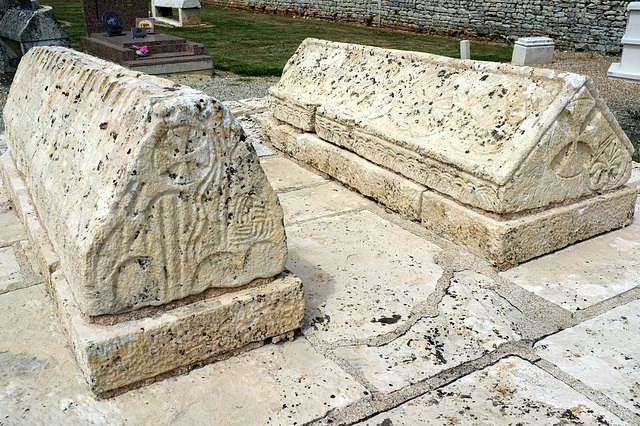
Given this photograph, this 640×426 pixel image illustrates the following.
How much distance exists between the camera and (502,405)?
200cm

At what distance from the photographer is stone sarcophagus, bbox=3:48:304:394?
1.90m

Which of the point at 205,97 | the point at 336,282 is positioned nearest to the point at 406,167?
the point at 336,282

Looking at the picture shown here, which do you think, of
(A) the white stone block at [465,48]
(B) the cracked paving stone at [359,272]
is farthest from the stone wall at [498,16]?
(B) the cracked paving stone at [359,272]

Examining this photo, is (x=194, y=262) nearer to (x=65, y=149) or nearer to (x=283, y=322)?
(x=283, y=322)

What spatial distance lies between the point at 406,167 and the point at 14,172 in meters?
2.41

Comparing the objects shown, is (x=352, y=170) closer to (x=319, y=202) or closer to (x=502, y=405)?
(x=319, y=202)

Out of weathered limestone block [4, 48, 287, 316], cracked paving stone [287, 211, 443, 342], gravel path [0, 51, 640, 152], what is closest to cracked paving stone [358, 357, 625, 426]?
cracked paving stone [287, 211, 443, 342]

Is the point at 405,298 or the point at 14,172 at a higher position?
the point at 14,172

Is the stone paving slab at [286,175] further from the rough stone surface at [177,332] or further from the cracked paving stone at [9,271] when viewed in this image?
the rough stone surface at [177,332]

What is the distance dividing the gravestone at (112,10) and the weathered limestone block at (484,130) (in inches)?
284

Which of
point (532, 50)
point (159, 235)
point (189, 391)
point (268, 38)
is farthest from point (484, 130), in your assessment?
point (268, 38)

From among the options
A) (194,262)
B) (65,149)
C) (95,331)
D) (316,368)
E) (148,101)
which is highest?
(148,101)

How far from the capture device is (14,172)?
3.41 m

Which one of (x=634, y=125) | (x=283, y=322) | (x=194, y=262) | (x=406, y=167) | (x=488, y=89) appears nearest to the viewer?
(x=194, y=262)
